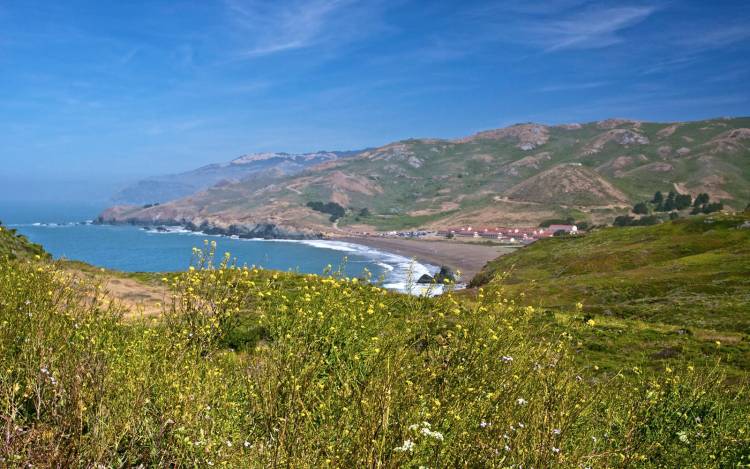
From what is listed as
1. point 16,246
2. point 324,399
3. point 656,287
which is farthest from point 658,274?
point 16,246

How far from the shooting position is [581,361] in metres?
21.3

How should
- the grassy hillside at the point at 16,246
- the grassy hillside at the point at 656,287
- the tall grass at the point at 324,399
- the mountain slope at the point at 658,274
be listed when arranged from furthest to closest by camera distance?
the mountain slope at the point at 658,274
the grassy hillside at the point at 16,246
the grassy hillside at the point at 656,287
the tall grass at the point at 324,399

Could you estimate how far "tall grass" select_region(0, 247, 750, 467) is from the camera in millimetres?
5724

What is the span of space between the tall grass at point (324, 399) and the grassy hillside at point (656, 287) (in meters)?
A: 1.83

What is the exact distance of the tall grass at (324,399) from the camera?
5.72 m

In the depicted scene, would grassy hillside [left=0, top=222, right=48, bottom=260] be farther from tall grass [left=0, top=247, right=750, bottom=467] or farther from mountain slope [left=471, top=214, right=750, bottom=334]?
mountain slope [left=471, top=214, right=750, bottom=334]

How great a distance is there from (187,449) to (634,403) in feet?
26.5

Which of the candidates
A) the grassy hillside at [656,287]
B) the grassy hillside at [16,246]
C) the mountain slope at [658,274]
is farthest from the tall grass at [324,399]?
the grassy hillside at [16,246]

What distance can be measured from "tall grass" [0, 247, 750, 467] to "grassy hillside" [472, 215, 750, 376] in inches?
72.0

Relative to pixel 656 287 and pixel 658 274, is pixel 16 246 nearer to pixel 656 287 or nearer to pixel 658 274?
pixel 656 287

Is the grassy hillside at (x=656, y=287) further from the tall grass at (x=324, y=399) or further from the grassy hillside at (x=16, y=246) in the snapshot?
the grassy hillside at (x=16, y=246)

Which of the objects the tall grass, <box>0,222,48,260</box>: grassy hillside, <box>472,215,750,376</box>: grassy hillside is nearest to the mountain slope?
<box>472,215,750,376</box>: grassy hillside

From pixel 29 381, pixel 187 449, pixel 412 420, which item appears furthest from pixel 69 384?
pixel 412 420

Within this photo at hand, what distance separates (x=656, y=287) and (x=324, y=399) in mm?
51571
